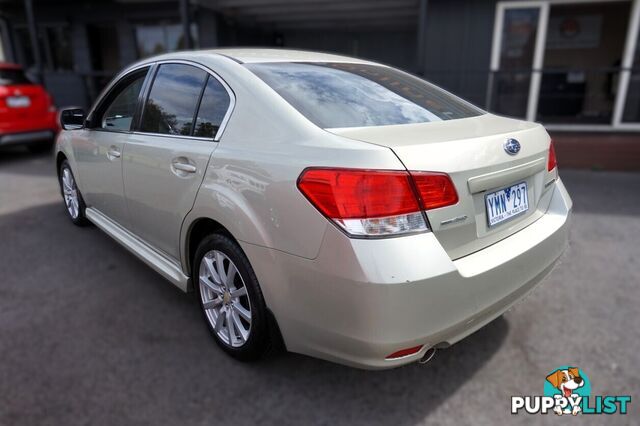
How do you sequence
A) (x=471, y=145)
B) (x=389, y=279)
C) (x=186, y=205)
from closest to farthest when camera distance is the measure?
(x=389, y=279), (x=471, y=145), (x=186, y=205)

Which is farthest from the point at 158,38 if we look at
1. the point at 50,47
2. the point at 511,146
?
the point at 511,146

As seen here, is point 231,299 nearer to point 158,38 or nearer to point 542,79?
point 542,79

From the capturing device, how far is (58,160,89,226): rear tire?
13.7 ft

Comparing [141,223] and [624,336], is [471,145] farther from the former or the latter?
[141,223]

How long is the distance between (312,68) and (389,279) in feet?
4.60

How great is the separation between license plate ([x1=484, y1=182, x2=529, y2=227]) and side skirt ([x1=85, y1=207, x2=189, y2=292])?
1.70 metres

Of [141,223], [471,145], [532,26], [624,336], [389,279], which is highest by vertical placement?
[532,26]

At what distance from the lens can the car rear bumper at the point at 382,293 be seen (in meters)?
1.64

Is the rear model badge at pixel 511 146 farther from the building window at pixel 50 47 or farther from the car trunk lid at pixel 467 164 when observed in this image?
the building window at pixel 50 47

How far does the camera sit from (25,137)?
7770 millimetres

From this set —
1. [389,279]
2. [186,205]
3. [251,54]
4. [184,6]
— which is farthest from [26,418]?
[184,6]

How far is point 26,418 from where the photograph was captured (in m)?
1.99

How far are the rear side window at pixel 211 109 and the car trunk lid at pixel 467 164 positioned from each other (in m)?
0.72

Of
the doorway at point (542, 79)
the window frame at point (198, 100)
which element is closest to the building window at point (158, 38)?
the doorway at point (542, 79)
